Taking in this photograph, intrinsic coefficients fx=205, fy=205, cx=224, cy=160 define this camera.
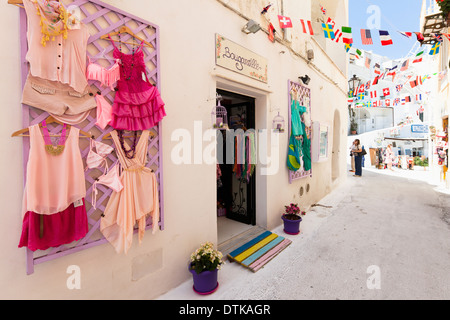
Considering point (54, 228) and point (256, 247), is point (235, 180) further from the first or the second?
point (54, 228)

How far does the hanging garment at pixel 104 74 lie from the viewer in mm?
1802

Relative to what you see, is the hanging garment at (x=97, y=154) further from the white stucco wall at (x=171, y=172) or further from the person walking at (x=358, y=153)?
the person walking at (x=358, y=153)

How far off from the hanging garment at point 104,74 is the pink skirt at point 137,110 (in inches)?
4.6

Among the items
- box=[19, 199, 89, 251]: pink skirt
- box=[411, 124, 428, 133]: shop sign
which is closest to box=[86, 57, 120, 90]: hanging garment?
box=[19, 199, 89, 251]: pink skirt

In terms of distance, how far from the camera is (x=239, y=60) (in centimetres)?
324

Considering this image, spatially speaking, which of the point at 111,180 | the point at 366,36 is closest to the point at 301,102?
the point at 366,36

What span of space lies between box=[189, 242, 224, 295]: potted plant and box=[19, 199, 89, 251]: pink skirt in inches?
47.7

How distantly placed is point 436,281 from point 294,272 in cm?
172

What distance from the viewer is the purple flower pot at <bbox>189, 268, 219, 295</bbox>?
234 centimetres

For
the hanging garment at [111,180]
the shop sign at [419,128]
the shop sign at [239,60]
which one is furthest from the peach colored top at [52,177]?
the shop sign at [419,128]

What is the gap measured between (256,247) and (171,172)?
6.37 feet
